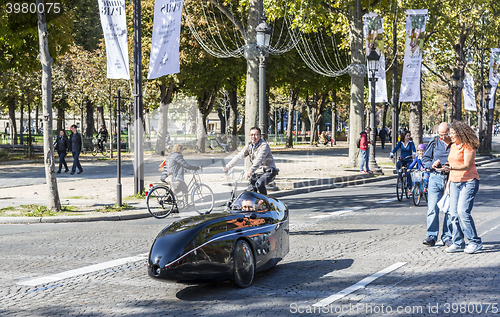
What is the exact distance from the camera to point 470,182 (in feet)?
26.3

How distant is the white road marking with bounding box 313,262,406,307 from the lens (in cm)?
580

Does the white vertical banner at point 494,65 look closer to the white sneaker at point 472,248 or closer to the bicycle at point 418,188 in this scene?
the bicycle at point 418,188

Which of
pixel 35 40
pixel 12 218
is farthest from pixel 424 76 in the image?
pixel 12 218

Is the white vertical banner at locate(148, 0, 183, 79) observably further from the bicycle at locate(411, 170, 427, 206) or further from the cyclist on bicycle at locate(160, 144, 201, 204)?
the bicycle at locate(411, 170, 427, 206)

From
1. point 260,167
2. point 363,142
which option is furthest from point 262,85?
point 260,167

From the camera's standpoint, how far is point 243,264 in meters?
6.39

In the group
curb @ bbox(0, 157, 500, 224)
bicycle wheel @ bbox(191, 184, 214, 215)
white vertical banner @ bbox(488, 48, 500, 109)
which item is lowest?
curb @ bbox(0, 157, 500, 224)

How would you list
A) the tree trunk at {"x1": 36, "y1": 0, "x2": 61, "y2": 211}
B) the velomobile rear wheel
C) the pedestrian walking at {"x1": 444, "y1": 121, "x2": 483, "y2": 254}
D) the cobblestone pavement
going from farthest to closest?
the tree trunk at {"x1": 36, "y1": 0, "x2": 61, "y2": 211} < the pedestrian walking at {"x1": 444, "y1": 121, "x2": 483, "y2": 254} < the velomobile rear wheel < the cobblestone pavement

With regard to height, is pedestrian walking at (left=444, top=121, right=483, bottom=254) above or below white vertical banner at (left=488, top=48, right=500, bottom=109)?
below

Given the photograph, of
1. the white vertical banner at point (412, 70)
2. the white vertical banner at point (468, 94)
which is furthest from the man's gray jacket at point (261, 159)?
the white vertical banner at point (468, 94)

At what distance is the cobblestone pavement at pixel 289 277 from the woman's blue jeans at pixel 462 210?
1.15 feet

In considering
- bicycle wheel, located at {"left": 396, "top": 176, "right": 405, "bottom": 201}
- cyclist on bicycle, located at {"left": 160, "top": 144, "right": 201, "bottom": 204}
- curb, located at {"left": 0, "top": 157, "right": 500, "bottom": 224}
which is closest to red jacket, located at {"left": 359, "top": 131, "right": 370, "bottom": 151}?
curb, located at {"left": 0, "top": 157, "right": 500, "bottom": 224}

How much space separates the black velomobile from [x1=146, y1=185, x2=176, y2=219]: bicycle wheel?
5.74 m

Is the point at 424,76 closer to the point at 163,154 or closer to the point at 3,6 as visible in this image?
the point at 163,154
